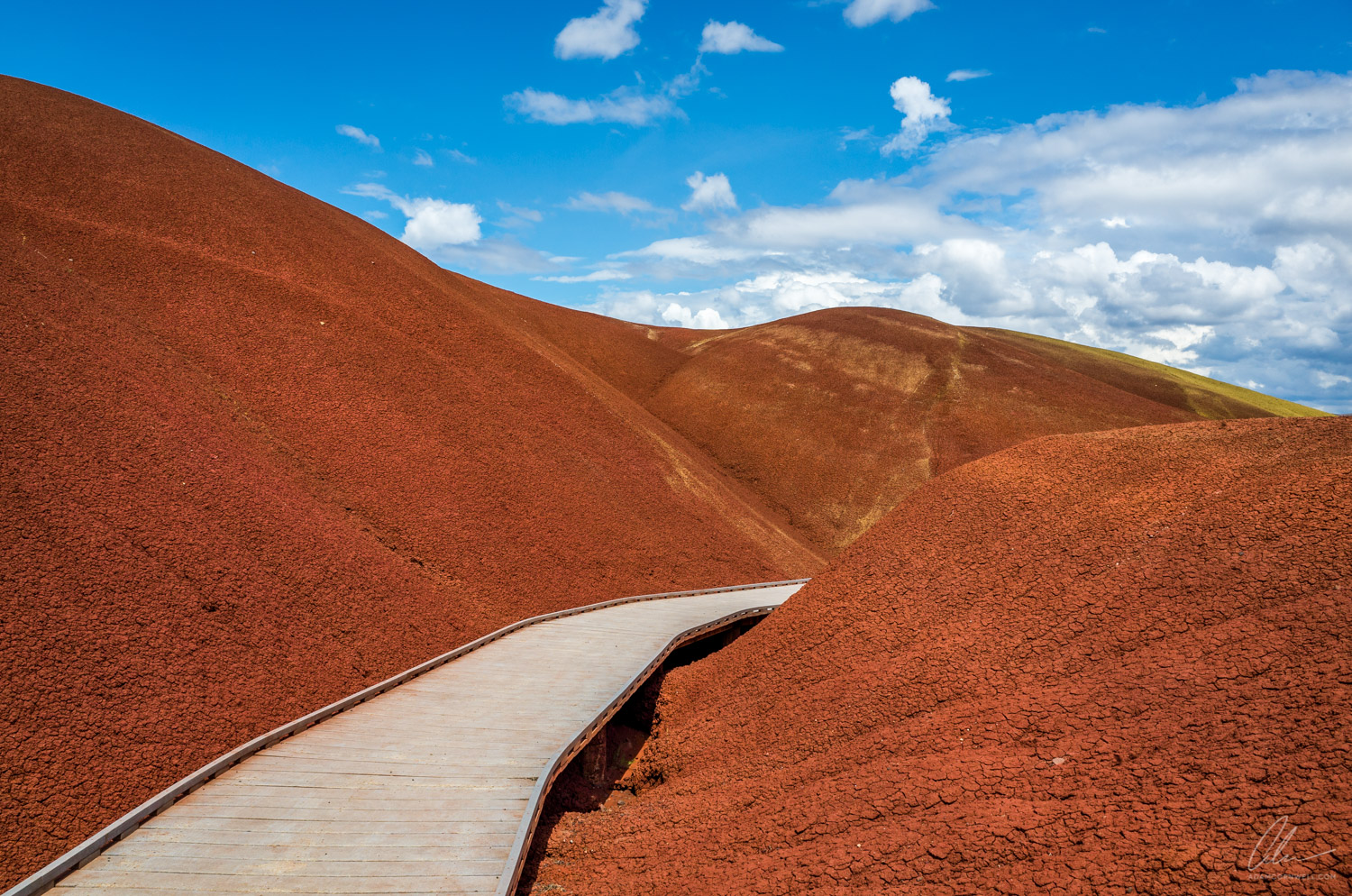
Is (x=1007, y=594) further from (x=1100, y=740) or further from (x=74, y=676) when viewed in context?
(x=74, y=676)

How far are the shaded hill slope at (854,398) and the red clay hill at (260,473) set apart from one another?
0.38 metres

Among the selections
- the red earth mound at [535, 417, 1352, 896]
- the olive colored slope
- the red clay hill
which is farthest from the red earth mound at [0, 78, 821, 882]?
the olive colored slope

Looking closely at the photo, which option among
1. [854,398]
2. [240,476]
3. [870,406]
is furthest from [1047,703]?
[854,398]

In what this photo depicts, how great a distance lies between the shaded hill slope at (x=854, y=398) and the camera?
40.1 m

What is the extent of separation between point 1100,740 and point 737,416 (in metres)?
38.9

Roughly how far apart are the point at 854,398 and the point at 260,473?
36.6 meters

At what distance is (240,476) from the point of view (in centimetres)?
1424

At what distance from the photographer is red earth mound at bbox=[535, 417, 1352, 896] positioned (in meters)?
5.31

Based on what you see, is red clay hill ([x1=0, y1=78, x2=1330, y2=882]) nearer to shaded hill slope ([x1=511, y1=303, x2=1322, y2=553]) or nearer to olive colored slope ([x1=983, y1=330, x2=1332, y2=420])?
shaded hill slope ([x1=511, y1=303, x2=1322, y2=553])

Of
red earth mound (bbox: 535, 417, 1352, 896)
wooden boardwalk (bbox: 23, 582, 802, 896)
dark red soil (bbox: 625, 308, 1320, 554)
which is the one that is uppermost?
dark red soil (bbox: 625, 308, 1320, 554)

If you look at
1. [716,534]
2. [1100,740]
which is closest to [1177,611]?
[1100,740]

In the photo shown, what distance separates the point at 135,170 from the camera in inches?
945

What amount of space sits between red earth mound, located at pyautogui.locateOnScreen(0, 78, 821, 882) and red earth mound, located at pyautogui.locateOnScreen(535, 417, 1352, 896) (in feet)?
17.6

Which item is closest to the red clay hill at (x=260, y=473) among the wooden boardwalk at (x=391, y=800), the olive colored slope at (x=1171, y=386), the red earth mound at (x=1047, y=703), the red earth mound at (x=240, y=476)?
the red earth mound at (x=240, y=476)
